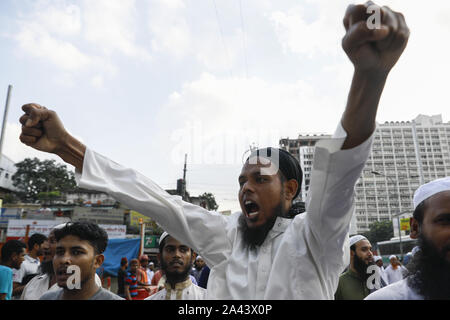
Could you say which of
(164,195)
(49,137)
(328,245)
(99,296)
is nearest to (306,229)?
(328,245)

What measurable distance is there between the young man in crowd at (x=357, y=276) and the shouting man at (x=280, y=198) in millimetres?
2952

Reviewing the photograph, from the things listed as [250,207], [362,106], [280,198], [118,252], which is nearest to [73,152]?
[250,207]

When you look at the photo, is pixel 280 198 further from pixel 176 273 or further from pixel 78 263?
pixel 176 273

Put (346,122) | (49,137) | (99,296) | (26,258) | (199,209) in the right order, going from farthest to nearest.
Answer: (26,258) < (99,296) < (199,209) < (49,137) < (346,122)

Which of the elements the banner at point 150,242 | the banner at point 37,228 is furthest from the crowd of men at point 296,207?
the banner at point 150,242

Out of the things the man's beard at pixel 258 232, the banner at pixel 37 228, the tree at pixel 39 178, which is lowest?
the man's beard at pixel 258 232

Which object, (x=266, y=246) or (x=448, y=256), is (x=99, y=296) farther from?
(x=448, y=256)

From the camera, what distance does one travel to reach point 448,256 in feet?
5.00

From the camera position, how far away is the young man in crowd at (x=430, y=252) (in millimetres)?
1582

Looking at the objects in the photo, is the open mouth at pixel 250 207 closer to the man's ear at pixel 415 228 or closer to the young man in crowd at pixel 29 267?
the man's ear at pixel 415 228

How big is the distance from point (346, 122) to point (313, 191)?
0.27 metres

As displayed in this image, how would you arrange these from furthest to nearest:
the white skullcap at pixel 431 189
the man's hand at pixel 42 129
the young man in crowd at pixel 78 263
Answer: the young man in crowd at pixel 78 263
the white skullcap at pixel 431 189
the man's hand at pixel 42 129

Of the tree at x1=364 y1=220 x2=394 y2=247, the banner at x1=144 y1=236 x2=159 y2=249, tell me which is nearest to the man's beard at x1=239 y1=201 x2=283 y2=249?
the banner at x1=144 y1=236 x2=159 y2=249

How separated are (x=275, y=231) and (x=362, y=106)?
761 mm
